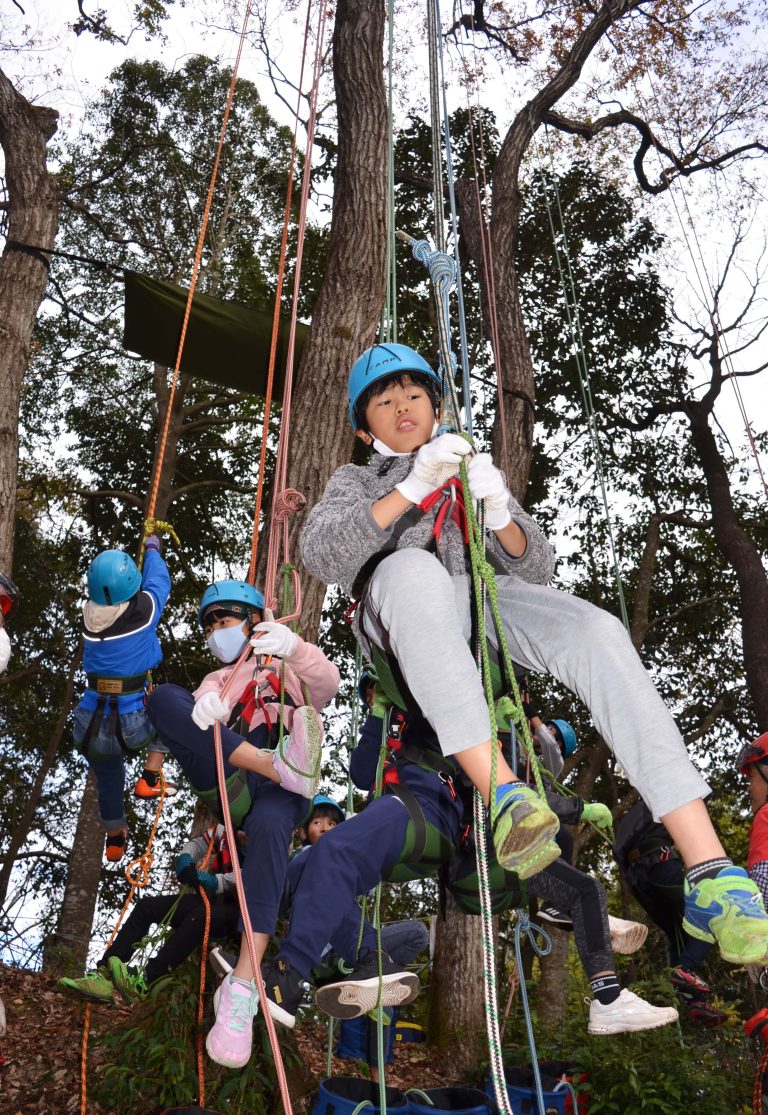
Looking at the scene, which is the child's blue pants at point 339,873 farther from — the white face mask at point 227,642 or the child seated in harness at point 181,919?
the white face mask at point 227,642

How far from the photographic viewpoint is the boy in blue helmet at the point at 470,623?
1964 mm

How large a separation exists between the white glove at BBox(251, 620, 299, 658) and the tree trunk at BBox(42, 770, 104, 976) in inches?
227

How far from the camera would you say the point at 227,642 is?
3.97 meters

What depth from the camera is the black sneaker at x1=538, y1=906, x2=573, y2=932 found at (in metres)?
2.97

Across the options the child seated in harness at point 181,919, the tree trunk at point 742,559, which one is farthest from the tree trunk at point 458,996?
the tree trunk at point 742,559

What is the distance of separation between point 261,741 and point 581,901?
1.39 m

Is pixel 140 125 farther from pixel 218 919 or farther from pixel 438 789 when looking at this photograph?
pixel 438 789

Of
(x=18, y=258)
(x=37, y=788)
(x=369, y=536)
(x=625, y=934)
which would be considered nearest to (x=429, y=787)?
(x=369, y=536)

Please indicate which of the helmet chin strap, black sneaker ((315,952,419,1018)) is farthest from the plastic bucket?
the helmet chin strap

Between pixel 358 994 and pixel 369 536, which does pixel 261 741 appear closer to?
pixel 358 994

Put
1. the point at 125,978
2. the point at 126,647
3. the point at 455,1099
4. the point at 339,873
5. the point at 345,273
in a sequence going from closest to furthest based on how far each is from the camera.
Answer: the point at 339,873 → the point at 125,978 → the point at 455,1099 → the point at 126,647 → the point at 345,273

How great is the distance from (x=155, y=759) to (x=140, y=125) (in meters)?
10.6

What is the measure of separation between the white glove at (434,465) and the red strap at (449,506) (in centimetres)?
10

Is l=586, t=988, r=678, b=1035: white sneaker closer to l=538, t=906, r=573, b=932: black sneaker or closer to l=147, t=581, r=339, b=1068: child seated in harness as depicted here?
l=538, t=906, r=573, b=932: black sneaker
